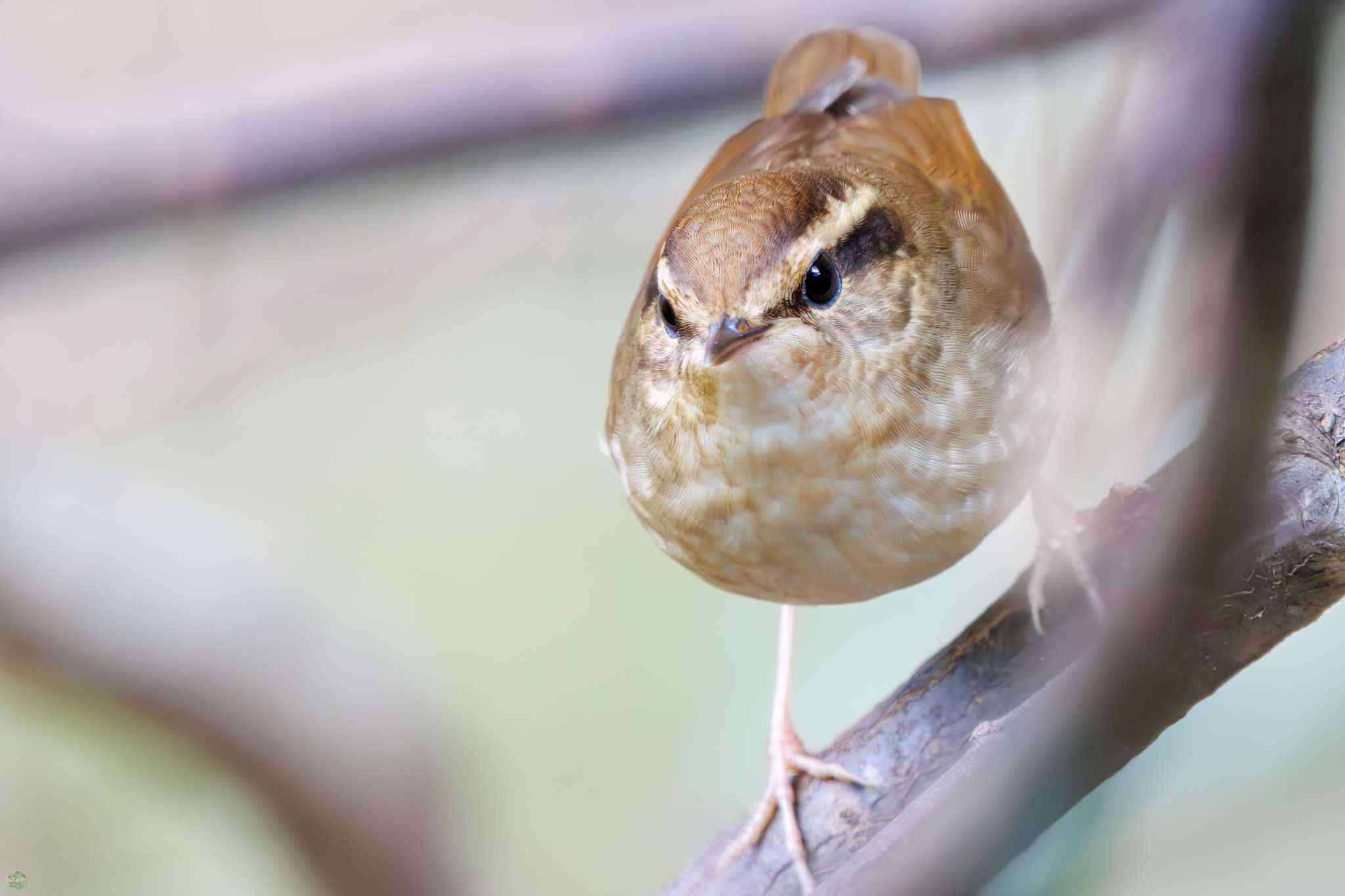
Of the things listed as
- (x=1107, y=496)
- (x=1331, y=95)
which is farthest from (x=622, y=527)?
(x=1331, y=95)

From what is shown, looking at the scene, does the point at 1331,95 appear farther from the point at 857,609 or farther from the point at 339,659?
the point at 857,609

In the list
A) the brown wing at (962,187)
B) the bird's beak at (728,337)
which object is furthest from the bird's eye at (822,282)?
the brown wing at (962,187)

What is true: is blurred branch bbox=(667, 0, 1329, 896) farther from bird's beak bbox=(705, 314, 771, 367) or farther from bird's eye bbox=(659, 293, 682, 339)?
bird's eye bbox=(659, 293, 682, 339)

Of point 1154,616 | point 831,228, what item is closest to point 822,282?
point 831,228

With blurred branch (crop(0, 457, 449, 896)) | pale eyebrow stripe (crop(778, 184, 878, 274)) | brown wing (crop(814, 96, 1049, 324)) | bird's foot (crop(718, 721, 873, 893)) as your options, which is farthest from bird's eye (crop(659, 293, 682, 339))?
blurred branch (crop(0, 457, 449, 896))

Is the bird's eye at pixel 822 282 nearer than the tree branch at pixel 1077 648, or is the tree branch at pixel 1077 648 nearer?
the tree branch at pixel 1077 648

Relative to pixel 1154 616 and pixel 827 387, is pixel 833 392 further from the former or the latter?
pixel 1154 616

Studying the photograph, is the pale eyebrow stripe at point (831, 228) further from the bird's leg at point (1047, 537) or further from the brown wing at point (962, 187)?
the bird's leg at point (1047, 537)
